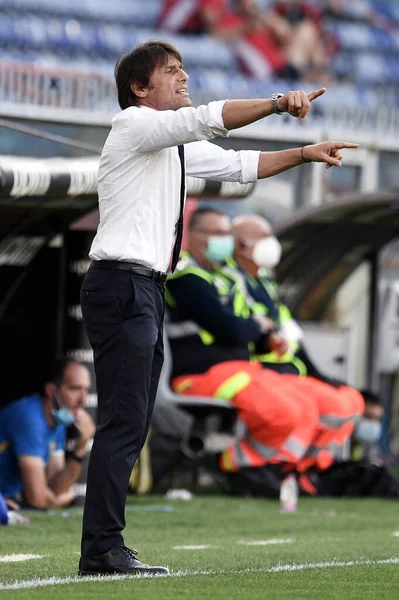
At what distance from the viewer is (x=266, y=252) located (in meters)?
11.0

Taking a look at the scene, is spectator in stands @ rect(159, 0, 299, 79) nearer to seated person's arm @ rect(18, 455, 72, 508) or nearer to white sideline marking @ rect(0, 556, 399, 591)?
seated person's arm @ rect(18, 455, 72, 508)

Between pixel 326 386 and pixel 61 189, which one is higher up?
pixel 61 189

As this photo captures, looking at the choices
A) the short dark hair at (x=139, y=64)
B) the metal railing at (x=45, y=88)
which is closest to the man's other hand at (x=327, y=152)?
the short dark hair at (x=139, y=64)

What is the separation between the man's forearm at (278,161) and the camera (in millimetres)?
5130

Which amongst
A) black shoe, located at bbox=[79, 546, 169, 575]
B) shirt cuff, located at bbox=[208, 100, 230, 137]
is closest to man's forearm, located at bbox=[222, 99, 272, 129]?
shirt cuff, located at bbox=[208, 100, 230, 137]

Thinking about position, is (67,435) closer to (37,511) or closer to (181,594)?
(37,511)

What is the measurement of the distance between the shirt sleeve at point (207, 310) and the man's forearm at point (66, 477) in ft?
5.09

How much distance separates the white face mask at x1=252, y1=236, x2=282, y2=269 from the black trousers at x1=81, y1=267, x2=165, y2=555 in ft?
19.0

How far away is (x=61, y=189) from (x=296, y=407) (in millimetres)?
2634

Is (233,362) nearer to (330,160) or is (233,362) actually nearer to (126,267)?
(126,267)

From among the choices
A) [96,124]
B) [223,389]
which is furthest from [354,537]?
[96,124]

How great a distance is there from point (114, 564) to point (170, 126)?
57.3 inches

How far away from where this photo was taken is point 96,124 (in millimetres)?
10859

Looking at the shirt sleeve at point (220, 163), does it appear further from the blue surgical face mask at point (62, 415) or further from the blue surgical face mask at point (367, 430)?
the blue surgical face mask at point (367, 430)
